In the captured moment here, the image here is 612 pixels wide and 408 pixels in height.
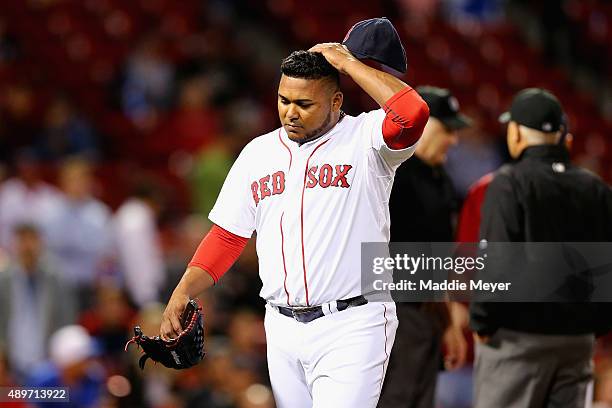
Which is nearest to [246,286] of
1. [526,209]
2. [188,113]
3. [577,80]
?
[188,113]

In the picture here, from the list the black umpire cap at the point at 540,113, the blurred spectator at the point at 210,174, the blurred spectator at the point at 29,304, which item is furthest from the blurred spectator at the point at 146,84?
the black umpire cap at the point at 540,113

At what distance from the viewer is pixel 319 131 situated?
181 inches

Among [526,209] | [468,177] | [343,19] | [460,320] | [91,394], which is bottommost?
[91,394]

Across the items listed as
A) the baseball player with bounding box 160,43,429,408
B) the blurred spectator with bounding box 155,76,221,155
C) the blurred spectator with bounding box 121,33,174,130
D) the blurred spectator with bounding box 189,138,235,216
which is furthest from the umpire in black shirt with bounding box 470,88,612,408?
the blurred spectator with bounding box 121,33,174,130

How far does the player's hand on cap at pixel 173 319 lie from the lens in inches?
177

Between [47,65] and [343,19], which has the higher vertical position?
[343,19]

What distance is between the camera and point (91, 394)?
7355mm

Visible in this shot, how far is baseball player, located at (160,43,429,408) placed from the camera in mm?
4410

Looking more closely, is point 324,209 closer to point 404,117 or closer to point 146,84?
point 404,117

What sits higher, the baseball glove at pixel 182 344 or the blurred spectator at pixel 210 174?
the blurred spectator at pixel 210 174

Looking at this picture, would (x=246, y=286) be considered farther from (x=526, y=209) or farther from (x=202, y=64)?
(x=526, y=209)

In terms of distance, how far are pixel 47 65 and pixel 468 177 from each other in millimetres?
4331

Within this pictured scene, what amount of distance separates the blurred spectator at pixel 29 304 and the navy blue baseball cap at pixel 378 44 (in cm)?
474

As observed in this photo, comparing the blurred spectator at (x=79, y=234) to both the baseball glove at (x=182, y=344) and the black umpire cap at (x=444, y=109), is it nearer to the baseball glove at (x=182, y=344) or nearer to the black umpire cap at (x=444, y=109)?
the black umpire cap at (x=444, y=109)
